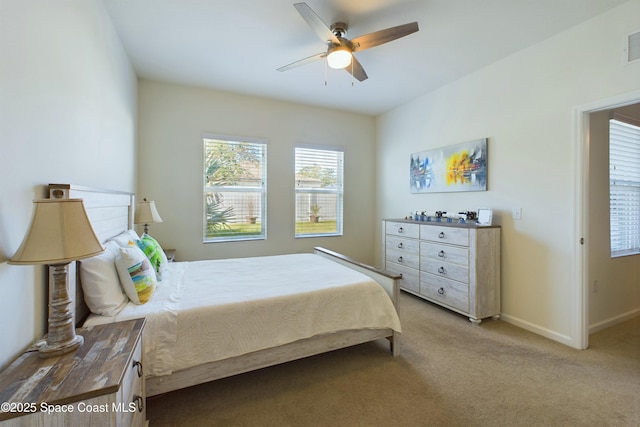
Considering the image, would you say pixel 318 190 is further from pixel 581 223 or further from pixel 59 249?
pixel 59 249

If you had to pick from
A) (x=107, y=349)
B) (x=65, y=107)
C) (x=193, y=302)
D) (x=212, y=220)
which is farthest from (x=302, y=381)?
(x=212, y=220)

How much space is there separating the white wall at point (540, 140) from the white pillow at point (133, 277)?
11.0 feet

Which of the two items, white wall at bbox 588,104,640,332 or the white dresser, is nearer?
white wall at bbox 588,104,640,332

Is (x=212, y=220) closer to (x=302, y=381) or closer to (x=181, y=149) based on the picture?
(x=181, y=149)

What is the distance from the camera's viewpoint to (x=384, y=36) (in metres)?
2.08

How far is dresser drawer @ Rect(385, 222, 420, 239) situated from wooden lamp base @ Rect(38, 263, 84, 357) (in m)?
3.24

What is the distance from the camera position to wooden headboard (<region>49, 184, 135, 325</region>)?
1.38 metres

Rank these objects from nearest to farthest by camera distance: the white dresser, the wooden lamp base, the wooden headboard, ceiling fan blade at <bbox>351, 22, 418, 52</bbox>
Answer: the wooden lamp base < the wooden headboard < ceiling fan blade at <bbox>351, 22, 418, 52</bbox> < the white dresser

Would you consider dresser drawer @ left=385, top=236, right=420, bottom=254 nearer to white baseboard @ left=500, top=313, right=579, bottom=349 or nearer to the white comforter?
white baseboard @ left=500, top=313, right=579, bottom=349

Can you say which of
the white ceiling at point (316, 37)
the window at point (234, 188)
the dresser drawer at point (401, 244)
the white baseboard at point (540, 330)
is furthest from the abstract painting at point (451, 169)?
the window at point (234, 188)

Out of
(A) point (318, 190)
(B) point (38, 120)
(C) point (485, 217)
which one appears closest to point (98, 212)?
(B) point (38, 120)

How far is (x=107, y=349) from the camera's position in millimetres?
1142

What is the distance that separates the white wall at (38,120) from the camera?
101 centimetres

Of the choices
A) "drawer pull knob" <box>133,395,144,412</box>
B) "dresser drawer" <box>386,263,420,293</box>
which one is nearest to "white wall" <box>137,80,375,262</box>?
"dresser drawer" <box>386,263,420,293</box>
